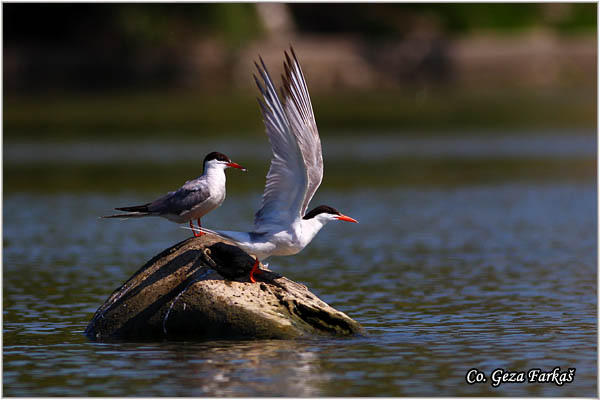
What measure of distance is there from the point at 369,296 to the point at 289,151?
3.90 m

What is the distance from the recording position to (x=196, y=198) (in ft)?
40.2

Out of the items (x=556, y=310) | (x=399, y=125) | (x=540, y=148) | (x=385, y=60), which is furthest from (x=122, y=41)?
(x=556, y=310)

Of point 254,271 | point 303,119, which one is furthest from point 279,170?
point 254,271

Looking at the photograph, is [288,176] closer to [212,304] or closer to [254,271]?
[254,271]

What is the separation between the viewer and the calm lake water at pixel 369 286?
10.5 metres

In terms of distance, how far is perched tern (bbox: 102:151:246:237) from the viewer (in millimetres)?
12258

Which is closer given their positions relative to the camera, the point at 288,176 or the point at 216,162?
the point at 288,176

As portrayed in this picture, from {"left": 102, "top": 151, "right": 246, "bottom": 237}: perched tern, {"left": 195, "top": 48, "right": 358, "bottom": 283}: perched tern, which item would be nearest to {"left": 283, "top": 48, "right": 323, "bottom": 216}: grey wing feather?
{"left": 195, "top": 48, "right": 358, "bottom": 283}: perched tern

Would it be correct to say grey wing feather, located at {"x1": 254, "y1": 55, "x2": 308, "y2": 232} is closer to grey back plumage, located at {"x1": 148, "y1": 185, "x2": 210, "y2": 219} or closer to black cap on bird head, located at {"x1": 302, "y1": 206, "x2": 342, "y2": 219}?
black cap on bird head, located at {"x1": 302, "y1": 206, "x2": 342, "y2": 219}

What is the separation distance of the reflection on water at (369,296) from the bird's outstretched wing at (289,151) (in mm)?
1218

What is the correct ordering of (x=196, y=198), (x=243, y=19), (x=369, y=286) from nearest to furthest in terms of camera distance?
(x=196, y=198) < (x=369, y=286) < (x=243, y=19)

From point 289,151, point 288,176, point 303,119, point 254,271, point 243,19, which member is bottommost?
point 254,271

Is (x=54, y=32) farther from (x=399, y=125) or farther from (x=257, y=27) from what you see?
(x=399, y=125)

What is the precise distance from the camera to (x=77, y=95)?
57688 mm
